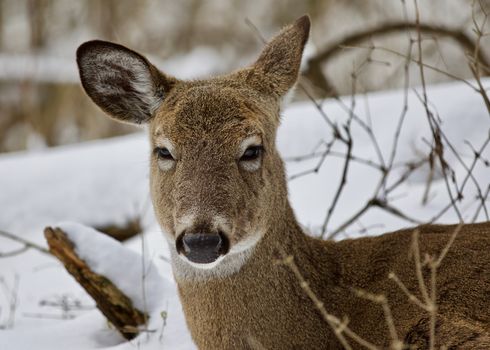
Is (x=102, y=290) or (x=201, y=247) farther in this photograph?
(x=102, y=290)

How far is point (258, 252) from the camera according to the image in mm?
3988

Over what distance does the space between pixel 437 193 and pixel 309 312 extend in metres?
2.41

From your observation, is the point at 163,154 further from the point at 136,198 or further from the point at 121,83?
the point at 136,198

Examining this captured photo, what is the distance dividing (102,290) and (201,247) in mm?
1818

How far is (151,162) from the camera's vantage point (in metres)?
4.20

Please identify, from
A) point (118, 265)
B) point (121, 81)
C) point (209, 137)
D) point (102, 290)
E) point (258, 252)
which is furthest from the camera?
point (118, 265)

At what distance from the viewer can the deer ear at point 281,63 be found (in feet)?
14.4

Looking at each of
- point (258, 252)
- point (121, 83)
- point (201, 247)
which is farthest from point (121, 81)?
point (201, 247)

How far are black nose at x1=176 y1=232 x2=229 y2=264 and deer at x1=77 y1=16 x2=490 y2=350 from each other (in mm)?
23

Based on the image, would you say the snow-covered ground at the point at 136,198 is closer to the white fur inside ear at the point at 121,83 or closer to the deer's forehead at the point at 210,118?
the white fur inside ear at the point at 121,83

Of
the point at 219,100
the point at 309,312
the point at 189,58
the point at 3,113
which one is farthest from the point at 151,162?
the point at 189,58

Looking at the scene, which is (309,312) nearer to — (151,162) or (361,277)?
(361,277)

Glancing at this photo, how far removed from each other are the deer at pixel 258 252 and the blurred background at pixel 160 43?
691 centimetres

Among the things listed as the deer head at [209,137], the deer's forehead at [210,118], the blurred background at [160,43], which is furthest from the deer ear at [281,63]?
the blurred background at [160,43]
